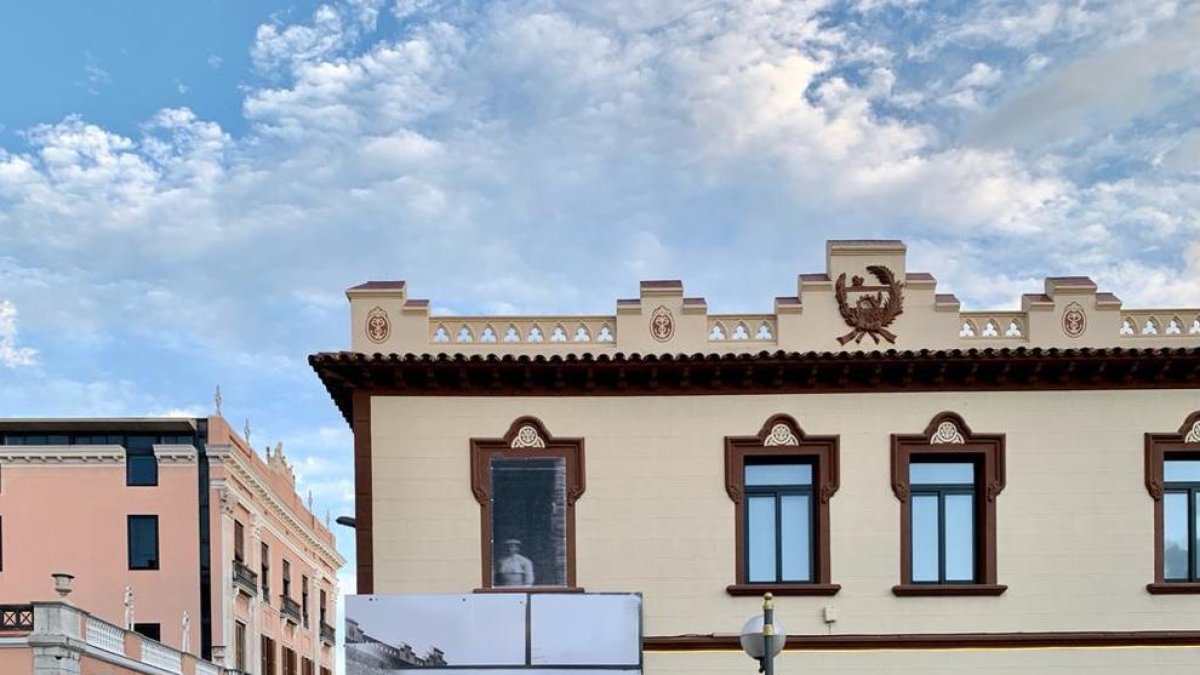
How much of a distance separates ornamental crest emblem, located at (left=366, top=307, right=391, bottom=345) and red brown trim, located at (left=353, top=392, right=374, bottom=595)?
76 cm

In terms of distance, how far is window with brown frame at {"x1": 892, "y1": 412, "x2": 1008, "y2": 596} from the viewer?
17.0 meters

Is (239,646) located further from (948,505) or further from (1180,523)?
(1180,523)

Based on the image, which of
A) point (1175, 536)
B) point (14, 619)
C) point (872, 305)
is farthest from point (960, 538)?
point (14, 619)

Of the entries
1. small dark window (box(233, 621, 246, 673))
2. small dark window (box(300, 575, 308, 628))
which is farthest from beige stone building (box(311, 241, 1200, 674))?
small dark window (box(300, 575, 308, 628))

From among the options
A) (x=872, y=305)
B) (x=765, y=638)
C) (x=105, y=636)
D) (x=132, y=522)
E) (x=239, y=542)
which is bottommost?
(x=105, y=636)

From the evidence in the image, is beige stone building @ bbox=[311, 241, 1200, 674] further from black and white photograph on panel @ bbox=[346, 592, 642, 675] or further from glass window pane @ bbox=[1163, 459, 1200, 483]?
black and white photograph on panel @ bbox=[346, 592, 642, 675]

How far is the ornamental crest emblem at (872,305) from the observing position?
678 inches

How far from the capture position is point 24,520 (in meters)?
40.2

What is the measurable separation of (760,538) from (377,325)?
5.76 meters

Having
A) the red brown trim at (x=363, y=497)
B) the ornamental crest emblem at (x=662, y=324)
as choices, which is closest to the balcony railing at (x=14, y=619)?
the red brown trim at (x=363, y=497)

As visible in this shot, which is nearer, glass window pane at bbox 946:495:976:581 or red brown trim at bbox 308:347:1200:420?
red brown trim at bbox 308:347:1200:420

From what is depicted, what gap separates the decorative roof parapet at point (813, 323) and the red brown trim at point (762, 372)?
338 mm

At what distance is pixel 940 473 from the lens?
56.9ft

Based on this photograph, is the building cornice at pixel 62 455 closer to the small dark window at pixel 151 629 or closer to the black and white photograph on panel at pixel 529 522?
the small dark window at pixel 151 629
